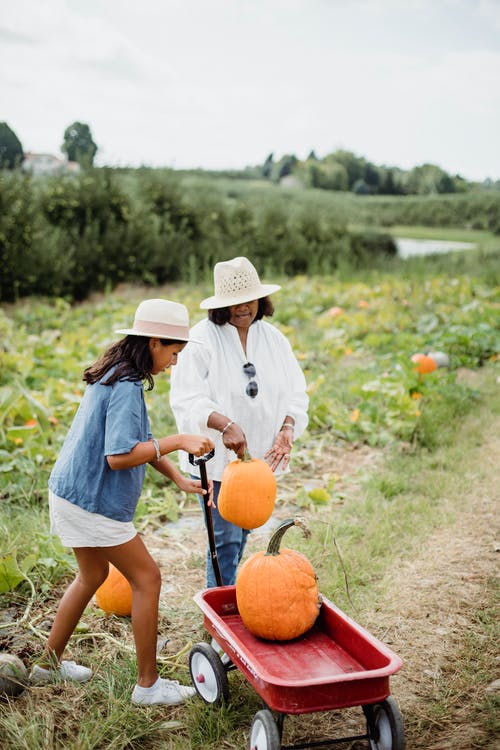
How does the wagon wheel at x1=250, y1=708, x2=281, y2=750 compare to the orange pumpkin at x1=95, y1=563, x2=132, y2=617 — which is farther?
the orange pumpkin at x1=95, y1=563, x2=132, y2=617

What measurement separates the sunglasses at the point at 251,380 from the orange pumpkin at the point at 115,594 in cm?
123

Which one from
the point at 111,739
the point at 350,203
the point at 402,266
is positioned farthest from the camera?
the point at 350,203

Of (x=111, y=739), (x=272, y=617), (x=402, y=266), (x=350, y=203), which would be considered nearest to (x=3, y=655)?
(x=111, y=739)

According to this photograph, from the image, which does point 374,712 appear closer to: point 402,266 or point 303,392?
point 303,392

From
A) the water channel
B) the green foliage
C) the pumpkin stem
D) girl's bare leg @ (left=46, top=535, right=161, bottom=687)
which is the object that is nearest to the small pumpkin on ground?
girl's bare leg @ (left=46, top=535, right=161, bottom=687)

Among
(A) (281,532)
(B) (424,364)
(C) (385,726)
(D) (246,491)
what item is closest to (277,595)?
(A) (281,532)

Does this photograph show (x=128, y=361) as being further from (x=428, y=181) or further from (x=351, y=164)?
(x=351, y=164)

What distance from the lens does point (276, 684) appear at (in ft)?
8.09

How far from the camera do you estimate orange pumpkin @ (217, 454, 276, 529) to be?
3273 millimetres

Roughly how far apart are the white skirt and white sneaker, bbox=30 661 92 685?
69 centimetres

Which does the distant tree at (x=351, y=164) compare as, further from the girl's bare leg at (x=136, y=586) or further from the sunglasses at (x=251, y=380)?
the girl's bare leg at (x=136, y=586)

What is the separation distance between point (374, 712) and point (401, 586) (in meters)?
1.46

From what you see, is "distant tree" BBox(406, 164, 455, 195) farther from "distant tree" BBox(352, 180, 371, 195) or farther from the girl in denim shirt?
the girl in denim shirt

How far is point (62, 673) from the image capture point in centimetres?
334
